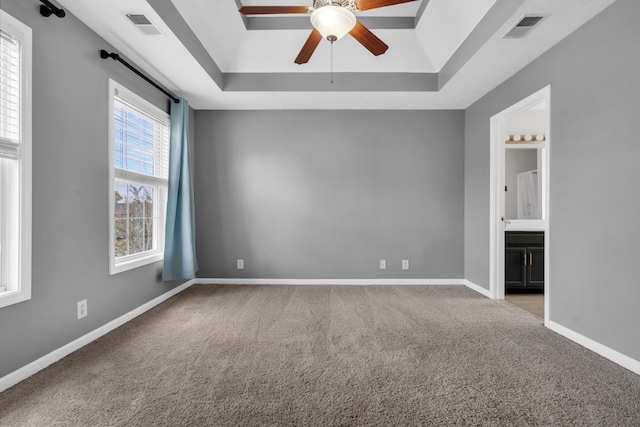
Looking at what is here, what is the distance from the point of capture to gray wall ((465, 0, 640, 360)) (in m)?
2.02

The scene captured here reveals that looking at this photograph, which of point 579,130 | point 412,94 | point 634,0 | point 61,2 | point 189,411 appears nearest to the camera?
point 189,411

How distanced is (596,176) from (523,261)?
1.84 meters

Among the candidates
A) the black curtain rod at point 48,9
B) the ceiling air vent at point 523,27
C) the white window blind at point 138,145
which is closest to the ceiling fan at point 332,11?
the ceiling air vent at point 523,27

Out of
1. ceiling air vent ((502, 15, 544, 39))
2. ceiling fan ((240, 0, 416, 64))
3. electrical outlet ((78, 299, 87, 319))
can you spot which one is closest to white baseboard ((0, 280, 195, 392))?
electrical outlet ((78, 299, 87, 319))

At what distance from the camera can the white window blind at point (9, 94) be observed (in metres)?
1.78

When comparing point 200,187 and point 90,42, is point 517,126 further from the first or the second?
point 90,42

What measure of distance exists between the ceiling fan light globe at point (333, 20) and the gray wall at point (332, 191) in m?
2.20

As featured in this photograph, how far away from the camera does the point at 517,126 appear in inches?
171

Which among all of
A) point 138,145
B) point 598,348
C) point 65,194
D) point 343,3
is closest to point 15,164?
point 65,194

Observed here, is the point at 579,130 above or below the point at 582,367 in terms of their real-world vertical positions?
above

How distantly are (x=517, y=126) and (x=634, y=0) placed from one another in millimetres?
2488

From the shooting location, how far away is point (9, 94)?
1.81 meters

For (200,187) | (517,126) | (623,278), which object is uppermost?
(517,126)

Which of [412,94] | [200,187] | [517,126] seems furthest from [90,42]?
[517,126]
